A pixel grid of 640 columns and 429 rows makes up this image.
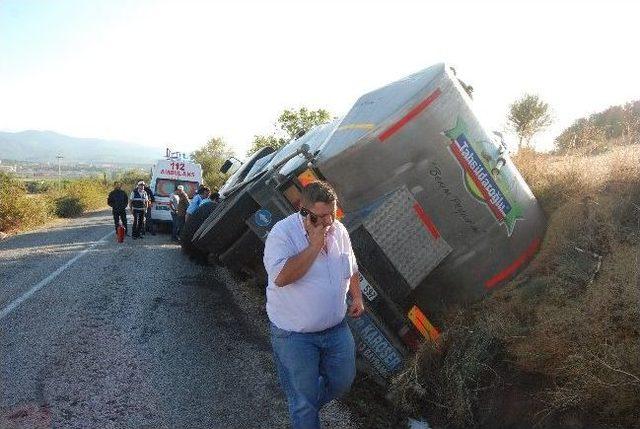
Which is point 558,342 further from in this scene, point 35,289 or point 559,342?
point 35,289

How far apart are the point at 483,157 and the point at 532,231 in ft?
3.21

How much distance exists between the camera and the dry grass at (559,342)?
114 inches

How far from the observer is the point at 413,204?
408cm

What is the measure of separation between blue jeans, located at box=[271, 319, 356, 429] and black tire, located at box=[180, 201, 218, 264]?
534cm

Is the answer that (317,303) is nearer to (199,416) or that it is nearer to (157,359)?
(199,416)

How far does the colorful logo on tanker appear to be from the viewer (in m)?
4.18

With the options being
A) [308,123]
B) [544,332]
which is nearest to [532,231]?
[544,332]

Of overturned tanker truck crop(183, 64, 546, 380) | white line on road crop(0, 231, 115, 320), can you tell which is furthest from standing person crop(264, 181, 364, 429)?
white line on road crop(0, 231, 115, 320)

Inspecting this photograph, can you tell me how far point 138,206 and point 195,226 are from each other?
493 centimetres

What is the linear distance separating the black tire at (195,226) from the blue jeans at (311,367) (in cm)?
534

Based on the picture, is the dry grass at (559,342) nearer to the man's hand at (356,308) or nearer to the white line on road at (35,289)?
the man's hand at (356,308)

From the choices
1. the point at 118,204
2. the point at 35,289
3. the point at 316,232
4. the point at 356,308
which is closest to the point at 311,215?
the point at 316,232

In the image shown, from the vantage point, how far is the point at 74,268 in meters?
7.95

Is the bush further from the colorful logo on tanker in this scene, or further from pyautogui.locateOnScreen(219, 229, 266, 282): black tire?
the colorful logo on tanker
